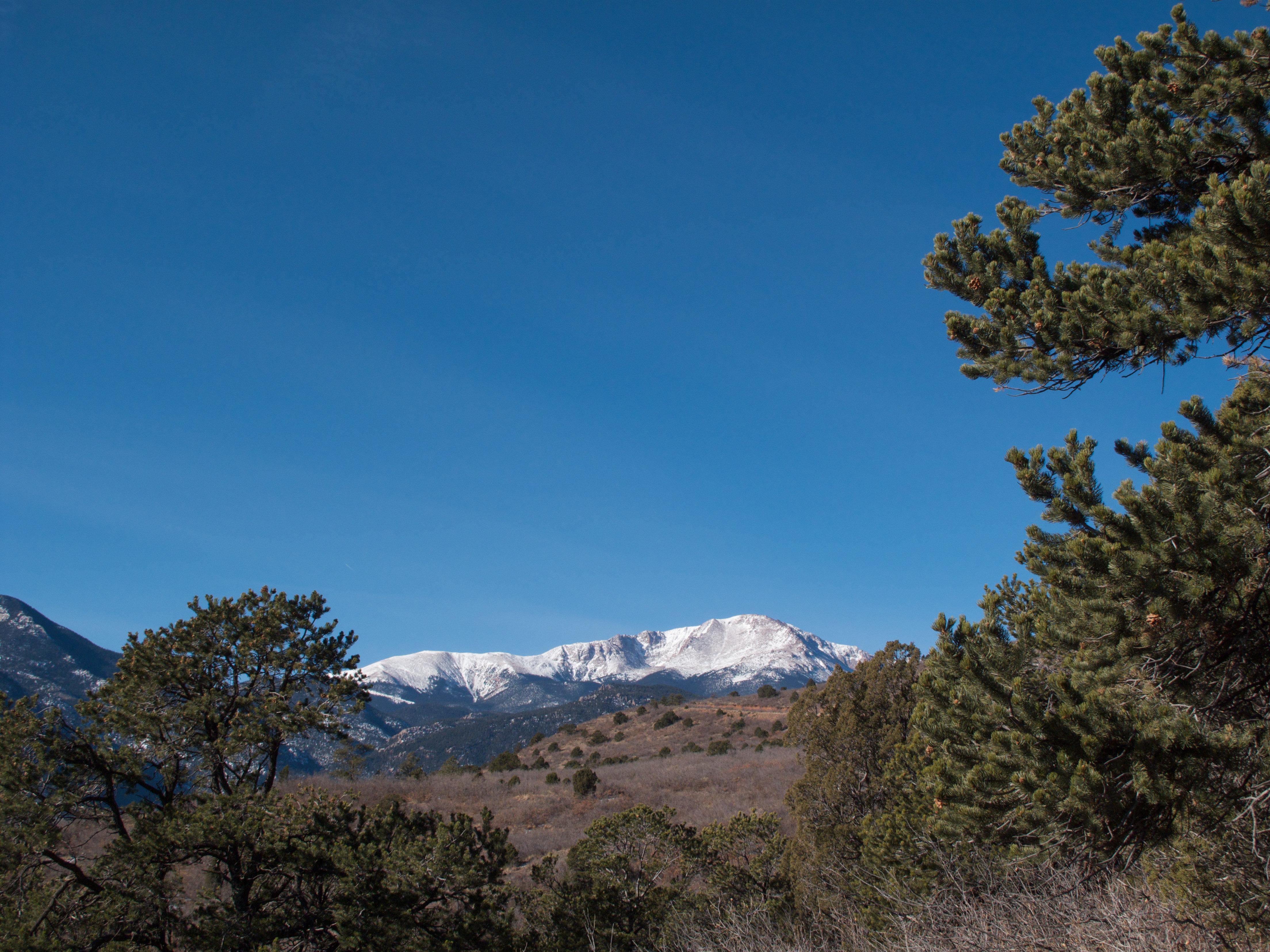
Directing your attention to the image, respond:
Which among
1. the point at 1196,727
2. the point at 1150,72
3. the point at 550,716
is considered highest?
the point at 1150,72

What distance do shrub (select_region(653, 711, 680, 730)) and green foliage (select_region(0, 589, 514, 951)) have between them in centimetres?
5038

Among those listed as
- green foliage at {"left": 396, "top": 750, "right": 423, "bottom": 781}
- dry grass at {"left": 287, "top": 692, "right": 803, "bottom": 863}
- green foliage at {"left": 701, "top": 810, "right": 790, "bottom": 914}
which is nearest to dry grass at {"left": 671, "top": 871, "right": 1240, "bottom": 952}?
green foliage at {"left": 701, "top": 810, "right": 790, "bottom": 914}

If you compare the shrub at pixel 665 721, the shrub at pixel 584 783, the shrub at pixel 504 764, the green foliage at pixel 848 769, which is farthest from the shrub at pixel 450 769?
the green foliage at pixel 848 769

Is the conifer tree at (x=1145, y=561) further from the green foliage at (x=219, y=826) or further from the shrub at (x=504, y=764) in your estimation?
the shrub at (x=504, y=764)

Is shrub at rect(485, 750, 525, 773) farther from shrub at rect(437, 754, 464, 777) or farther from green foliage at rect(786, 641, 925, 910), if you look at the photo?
green foliage at rect(786, 641, 925, 910)

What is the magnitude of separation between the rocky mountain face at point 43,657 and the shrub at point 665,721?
8576 cm

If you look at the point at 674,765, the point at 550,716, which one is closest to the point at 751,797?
the point at 674,765

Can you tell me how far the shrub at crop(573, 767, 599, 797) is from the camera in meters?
33.6

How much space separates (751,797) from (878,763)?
688 inches

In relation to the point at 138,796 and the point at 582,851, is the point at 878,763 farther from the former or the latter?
the point at 138,796

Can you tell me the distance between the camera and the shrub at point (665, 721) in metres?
59.5

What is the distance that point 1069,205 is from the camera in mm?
6500

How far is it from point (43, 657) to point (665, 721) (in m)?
116

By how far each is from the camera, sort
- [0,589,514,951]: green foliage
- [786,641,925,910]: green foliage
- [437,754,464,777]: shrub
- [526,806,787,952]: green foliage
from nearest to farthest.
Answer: [0,589,514,951]: green foliage < [786,641,925,910]: green foliage < [526,806,787,952]: green foliage < [437,754,464,777]: shrub
